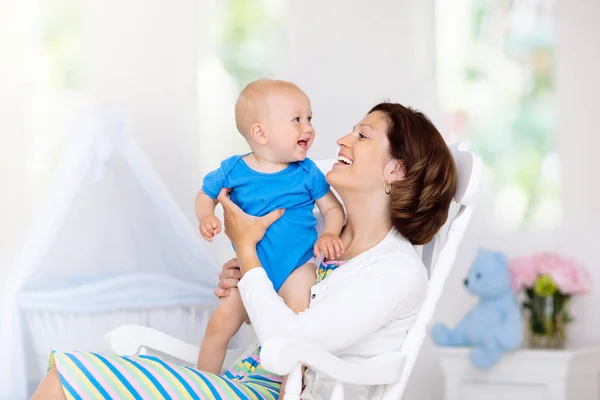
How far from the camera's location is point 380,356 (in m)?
1.76

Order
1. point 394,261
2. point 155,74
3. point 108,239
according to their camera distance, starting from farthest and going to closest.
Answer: point 155,74
point 108,239
point 394,261

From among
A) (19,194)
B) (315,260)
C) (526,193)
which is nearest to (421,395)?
(526,193)

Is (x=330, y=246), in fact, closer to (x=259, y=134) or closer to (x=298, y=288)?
(x=298, y=288)

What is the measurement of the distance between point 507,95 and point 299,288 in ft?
6.78

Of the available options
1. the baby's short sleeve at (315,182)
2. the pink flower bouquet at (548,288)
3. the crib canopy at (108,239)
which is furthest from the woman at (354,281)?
the pink flower bouquet at (548,288)

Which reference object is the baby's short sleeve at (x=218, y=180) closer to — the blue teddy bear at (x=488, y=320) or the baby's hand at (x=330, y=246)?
the baby's hand at (x=330, y=246)

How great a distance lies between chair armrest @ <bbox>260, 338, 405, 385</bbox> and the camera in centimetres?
146

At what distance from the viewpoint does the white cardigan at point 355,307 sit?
5.37ft

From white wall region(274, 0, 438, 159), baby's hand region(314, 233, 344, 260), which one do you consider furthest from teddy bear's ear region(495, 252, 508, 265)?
baby's hand region(314, 233, 344, 260)

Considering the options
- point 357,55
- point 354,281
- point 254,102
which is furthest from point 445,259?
point 357,55

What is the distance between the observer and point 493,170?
3.62 metres

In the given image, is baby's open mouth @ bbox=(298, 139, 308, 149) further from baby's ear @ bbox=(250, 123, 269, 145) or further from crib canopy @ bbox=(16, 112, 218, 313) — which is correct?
crib canopy @ bbox=(16, 112, 218, 313)

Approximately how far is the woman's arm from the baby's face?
37 cm

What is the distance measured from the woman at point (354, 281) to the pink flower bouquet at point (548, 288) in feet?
4.65
